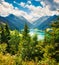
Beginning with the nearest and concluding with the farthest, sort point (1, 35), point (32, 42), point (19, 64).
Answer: point (19, 64), point (32, 42), point (1, 35)

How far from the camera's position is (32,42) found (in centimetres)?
6134

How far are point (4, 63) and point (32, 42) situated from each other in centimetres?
4865

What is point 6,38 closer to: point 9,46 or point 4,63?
point 9,46

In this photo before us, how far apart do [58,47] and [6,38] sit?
2206 inches

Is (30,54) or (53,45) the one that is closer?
(53,45)

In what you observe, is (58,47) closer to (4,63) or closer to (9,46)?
(4,63)

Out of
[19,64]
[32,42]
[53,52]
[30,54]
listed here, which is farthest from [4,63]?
[32,42]

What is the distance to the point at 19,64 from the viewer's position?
13781mm

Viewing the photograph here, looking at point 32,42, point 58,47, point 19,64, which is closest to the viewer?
point 19,64

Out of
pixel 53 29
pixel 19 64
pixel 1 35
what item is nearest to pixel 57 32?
pixel 53 29

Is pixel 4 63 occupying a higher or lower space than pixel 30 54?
higher

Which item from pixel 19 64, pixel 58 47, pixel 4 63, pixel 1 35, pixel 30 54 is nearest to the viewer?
pixel 4 63

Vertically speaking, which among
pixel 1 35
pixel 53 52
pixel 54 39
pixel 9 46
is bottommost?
pixel 9 46

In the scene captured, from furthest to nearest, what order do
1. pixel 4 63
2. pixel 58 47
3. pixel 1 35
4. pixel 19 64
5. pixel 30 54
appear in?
1. pixel 1 35
2. pixel 30 54
3. pixel 58 47
4. pixel 19 64
5. pixel 4 63
